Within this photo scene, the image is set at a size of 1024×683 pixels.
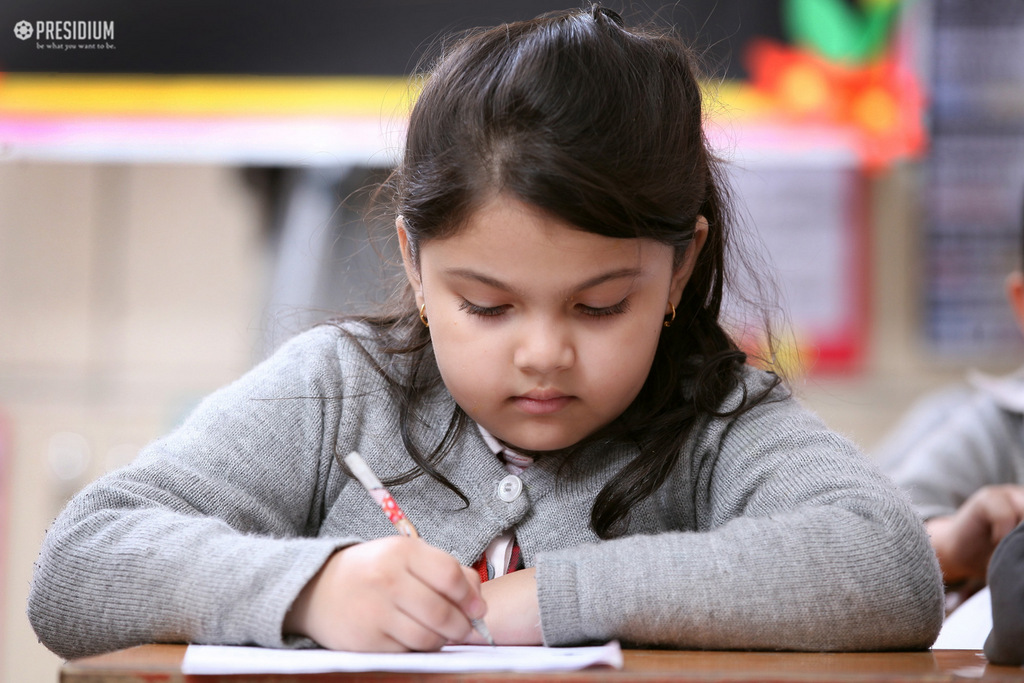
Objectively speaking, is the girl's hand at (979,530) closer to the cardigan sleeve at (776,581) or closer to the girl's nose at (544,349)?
the cardigan sleeve at (776,581)

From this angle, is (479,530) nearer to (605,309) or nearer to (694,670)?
(605,309)

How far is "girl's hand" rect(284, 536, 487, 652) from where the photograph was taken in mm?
651

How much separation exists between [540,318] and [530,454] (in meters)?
0.19

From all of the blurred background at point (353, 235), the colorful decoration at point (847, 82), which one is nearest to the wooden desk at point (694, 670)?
the blurred background at point (353, 235)

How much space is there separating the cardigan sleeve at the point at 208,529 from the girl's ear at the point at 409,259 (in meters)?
0.12

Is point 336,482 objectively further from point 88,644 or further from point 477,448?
point 88,644

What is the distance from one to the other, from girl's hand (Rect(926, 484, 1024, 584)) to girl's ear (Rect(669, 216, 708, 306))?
0.46 meters

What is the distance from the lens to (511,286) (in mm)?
788

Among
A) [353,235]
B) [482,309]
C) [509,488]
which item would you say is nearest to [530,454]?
[509,488]

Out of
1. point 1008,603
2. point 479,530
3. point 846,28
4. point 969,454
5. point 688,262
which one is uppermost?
point 846,28

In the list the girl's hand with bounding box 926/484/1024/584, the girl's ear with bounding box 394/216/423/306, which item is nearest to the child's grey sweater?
the girl's ear with bounding box 394/216/423/306

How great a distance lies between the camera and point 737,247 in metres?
1.11

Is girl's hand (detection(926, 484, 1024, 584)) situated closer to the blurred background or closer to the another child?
the another child

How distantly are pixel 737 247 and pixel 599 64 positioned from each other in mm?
345
